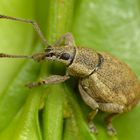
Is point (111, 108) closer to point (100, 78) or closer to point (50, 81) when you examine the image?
point (100, 78)

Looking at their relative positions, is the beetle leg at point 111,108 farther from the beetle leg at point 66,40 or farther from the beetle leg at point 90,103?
the beetle leg at point 66,40

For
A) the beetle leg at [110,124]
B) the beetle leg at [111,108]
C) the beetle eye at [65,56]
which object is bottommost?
the beetle leg at [110,124]

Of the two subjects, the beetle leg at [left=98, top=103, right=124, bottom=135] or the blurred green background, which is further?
the beetle leg at [left=98, top=103, right=124, bottom=135]

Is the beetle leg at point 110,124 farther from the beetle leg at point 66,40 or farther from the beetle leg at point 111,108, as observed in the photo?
the beetle leg at point 66,40

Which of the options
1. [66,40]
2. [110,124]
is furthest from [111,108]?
[66,40]

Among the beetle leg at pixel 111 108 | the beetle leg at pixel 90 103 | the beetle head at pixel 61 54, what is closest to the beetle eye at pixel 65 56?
the beetle head at pixel 61 54

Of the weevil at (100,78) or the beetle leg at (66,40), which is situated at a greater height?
the beetle leg at (66,40)

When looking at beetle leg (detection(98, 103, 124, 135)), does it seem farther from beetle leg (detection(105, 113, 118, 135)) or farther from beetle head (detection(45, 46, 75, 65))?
beetle head (detection(45, 46, 75, 65))

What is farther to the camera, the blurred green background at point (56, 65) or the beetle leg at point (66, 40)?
the beetle leg at point (66, 40)

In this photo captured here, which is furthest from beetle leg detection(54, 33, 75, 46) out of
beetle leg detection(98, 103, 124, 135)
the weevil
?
beetle leg detection(98, 103, 124, 135)
